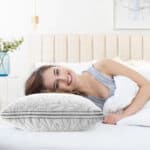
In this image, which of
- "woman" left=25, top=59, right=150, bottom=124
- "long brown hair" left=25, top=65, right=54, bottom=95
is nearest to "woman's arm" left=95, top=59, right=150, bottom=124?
"woman" left=25, top=59, right=150, bottom=124

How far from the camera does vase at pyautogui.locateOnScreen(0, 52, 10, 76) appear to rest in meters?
3.14

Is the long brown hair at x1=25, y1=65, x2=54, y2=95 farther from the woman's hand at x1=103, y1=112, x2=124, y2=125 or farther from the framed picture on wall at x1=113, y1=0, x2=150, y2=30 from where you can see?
the framed picture on wall at x1=113, y1=0, x2=150, y2=30

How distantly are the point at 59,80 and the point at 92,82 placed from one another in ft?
0.71

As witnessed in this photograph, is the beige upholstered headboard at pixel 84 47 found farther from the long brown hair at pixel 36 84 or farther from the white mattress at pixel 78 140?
the white mattress at pixel 78 140

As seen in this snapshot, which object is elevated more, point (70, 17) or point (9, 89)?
point (70, 17)

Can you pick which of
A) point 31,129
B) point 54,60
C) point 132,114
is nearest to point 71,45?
point 54,60

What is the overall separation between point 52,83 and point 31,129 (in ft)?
1.43

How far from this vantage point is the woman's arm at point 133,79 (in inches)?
76.9

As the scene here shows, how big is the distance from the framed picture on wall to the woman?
3.77 ft

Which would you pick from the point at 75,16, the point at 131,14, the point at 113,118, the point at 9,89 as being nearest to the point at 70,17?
the point at 75,16

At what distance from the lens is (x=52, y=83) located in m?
2.07

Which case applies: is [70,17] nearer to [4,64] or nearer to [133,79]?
[4,64]

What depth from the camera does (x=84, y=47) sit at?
10.3ft

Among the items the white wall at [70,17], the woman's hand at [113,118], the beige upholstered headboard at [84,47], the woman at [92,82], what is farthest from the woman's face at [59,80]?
the white wall at [70,17]
